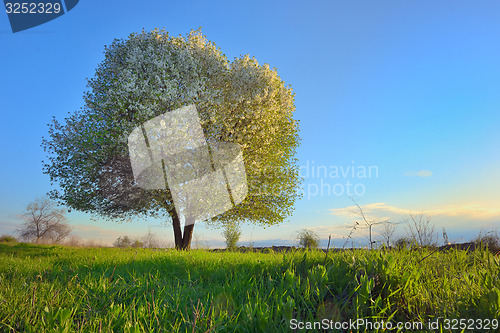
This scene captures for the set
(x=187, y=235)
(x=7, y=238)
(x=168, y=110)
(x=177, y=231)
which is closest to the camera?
(x=168, y=110)

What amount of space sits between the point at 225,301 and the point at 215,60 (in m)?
15.9

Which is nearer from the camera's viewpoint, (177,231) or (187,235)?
(187,235)

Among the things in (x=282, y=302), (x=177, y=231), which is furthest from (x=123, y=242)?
(x=282, y=302)

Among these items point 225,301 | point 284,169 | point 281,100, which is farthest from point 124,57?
point 225,301

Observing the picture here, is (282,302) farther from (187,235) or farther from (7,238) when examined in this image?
(7,238)

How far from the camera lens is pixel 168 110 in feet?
51.9

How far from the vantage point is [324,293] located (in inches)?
176

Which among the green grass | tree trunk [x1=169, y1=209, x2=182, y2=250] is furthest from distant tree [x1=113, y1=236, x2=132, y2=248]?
the green grass

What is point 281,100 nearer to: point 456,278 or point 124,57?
point 124,57

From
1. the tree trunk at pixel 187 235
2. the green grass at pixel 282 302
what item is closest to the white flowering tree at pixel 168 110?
the tree trunk at pixel 187 235

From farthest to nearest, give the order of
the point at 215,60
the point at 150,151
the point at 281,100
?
the point at 281,100 < the point at 215,60 < the point at 150,151

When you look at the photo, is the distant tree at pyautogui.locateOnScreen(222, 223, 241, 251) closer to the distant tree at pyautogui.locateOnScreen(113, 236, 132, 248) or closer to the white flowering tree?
the white flowering tree

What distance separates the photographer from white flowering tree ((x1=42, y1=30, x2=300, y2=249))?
15.8 metres

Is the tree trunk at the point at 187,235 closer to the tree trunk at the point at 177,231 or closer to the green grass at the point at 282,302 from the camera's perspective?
the tree trunk at the point at 177,231
